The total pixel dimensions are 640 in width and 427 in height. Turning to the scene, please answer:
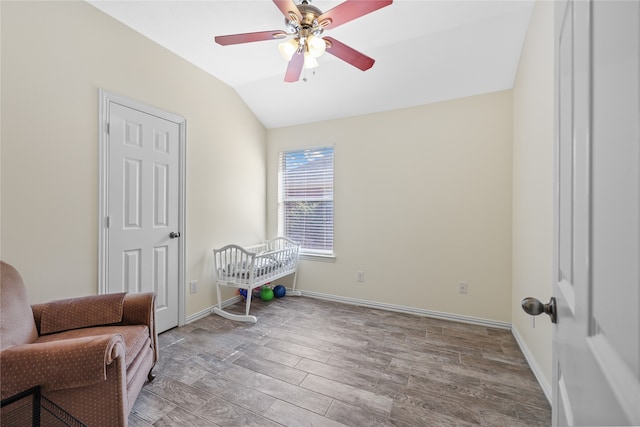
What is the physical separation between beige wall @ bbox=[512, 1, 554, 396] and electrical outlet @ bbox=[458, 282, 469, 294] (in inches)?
17.0

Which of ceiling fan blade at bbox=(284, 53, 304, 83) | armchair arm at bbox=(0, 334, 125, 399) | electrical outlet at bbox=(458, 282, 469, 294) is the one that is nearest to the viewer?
armchair arm at bbox=(0, 334, 125, 399)

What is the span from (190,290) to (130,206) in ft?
3.56

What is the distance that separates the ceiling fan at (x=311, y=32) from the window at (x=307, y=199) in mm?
1756

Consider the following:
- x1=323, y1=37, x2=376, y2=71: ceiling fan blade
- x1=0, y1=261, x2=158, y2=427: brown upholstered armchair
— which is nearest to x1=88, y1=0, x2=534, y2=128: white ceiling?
x1=323, y1=37, x2=376, y2=71: ceiling fan blade

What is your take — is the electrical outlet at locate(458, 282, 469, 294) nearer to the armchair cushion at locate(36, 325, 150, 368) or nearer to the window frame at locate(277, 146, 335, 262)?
the window frame at locate(277, 146, 335, 262)

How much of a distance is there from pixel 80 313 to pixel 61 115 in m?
1.41

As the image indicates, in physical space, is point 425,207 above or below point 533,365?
above

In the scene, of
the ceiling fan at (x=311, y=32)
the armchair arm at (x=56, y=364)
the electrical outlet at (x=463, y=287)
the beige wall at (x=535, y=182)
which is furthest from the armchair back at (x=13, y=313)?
the electrical outlet at (x=463, y=287)

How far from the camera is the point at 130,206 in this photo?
2.30 meters

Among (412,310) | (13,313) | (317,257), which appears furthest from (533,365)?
(13,313)

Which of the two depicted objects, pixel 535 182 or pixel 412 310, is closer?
pixel 535 182

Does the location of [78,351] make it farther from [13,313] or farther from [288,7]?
[288,7]

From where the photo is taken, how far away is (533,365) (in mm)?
1952

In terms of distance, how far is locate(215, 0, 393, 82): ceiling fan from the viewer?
147 centimetres
